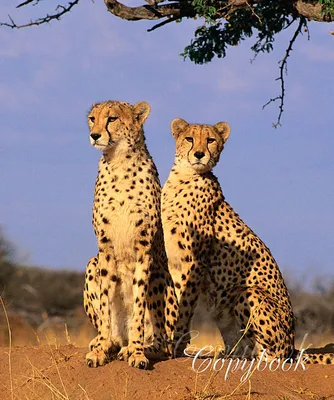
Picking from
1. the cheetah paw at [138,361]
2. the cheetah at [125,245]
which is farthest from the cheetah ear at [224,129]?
the cheetah paw at [138,361]

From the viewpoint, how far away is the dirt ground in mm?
5172

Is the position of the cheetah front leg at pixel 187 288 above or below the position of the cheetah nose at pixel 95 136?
below

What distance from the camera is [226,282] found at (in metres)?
6.66

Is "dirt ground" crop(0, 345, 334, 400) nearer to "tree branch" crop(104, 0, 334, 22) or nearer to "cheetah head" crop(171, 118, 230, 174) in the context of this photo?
"cheetah head" crop(171, 118, 230, 174)

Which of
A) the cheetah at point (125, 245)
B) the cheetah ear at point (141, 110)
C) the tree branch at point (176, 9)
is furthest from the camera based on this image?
the tree branch at point (176, 9)

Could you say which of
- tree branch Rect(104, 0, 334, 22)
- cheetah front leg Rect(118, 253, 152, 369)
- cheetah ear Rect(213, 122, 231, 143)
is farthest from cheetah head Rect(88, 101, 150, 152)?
tree branch Rect(104, 0, 334, 22)

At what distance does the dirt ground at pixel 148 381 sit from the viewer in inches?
204

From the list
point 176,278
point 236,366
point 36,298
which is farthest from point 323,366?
point 36,298

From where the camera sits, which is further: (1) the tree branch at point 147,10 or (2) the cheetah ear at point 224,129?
(1) the tree branch at point 147,10

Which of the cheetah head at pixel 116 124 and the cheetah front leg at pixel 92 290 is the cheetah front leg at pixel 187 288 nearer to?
the cheetah front leg at pixel 92 290

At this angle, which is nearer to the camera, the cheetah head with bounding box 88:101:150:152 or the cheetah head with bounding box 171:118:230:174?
the cheetah head with bounding box 88:101:150:152

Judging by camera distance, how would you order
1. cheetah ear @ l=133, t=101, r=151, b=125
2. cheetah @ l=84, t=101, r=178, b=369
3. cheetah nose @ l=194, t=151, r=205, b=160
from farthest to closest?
1. cheetah nose @ l=194, t=151, r=205, b=160
2. cheetah ear @ l=133, t=101, r=151, b=125
3. cheetah @ l=84, t=101, r=178, b=369

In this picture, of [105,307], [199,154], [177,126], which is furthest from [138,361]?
[177,126]

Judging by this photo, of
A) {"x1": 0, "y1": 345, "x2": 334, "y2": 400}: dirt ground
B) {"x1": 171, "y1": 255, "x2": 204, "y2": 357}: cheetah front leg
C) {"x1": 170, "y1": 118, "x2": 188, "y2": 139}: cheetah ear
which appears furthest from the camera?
{"x1": 170, "y1": 118, "x2": 188, "y2": 139}: cheetah ear
